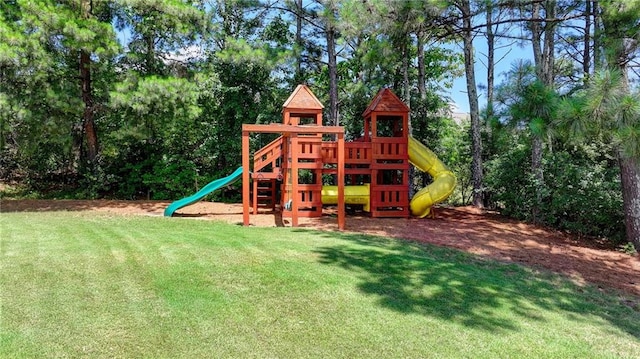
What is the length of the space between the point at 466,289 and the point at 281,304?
6.12ft

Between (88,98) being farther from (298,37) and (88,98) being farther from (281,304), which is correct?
(281,304)

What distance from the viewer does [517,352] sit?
279 cm

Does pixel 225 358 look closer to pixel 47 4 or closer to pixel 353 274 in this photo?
pixel 353 274

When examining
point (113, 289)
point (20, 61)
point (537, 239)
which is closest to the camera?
point (113, 289)

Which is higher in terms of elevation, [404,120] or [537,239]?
[404,120]

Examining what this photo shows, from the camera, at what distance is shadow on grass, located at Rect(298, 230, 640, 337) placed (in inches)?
136

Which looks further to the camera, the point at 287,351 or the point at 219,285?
the point at 219,285

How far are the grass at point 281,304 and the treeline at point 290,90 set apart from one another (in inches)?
84.5

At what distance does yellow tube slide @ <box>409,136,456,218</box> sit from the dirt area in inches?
14.0

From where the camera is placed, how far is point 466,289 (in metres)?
4.02

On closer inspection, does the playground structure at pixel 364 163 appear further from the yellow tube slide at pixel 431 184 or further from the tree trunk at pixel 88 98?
the tree trunk at pixel 88 98

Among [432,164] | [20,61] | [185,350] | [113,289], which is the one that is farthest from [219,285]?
[20,61]

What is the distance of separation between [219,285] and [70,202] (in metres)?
8.63

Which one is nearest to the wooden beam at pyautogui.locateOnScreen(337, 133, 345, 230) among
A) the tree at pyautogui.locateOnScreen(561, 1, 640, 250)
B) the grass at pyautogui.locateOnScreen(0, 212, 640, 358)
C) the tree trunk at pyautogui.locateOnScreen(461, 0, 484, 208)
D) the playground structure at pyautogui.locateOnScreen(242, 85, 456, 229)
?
the playground structure at pyautogui.locateOnScreen(242, 85, 456, 229)
